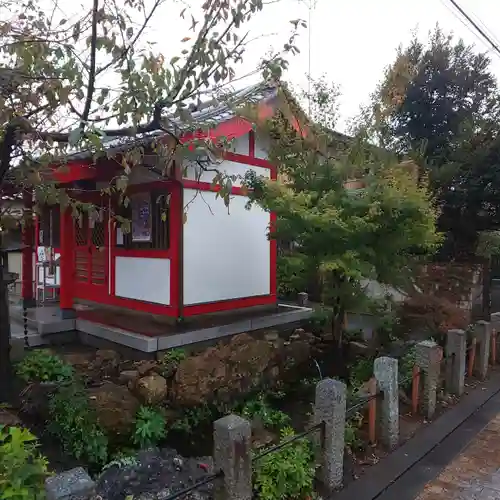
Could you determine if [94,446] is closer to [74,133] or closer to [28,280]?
[74,133]

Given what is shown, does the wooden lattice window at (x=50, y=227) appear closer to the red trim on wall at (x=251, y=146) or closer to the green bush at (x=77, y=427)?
the red trim on wall at (x=251, y=146)

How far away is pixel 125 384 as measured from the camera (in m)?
5.85

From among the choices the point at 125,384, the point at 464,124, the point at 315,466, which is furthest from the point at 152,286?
the point at 464,124

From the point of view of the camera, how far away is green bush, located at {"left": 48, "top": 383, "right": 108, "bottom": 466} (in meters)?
4.75

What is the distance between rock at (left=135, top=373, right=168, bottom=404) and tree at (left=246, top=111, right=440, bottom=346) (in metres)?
2.63

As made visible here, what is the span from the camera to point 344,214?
641 cm

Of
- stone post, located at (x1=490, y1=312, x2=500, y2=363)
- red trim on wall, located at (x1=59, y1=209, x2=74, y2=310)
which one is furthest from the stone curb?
red trim on wall, located at (x1=59, y1=209, x2=74, y2=310)

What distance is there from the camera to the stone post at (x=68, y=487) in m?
2.67

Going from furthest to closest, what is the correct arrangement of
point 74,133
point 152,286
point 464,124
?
point 464,124 → point 152,286 → point 74,133

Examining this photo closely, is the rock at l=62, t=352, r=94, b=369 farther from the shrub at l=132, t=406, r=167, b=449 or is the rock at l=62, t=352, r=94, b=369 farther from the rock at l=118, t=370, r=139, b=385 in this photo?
the shrub at l=132, t=406, r=167, b=449

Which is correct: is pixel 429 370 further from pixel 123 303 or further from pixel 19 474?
pixel 123 303

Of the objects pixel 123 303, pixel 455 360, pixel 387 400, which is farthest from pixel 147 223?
pixel 455 360

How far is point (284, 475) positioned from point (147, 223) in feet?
18.5

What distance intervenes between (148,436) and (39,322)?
3.78 metres
